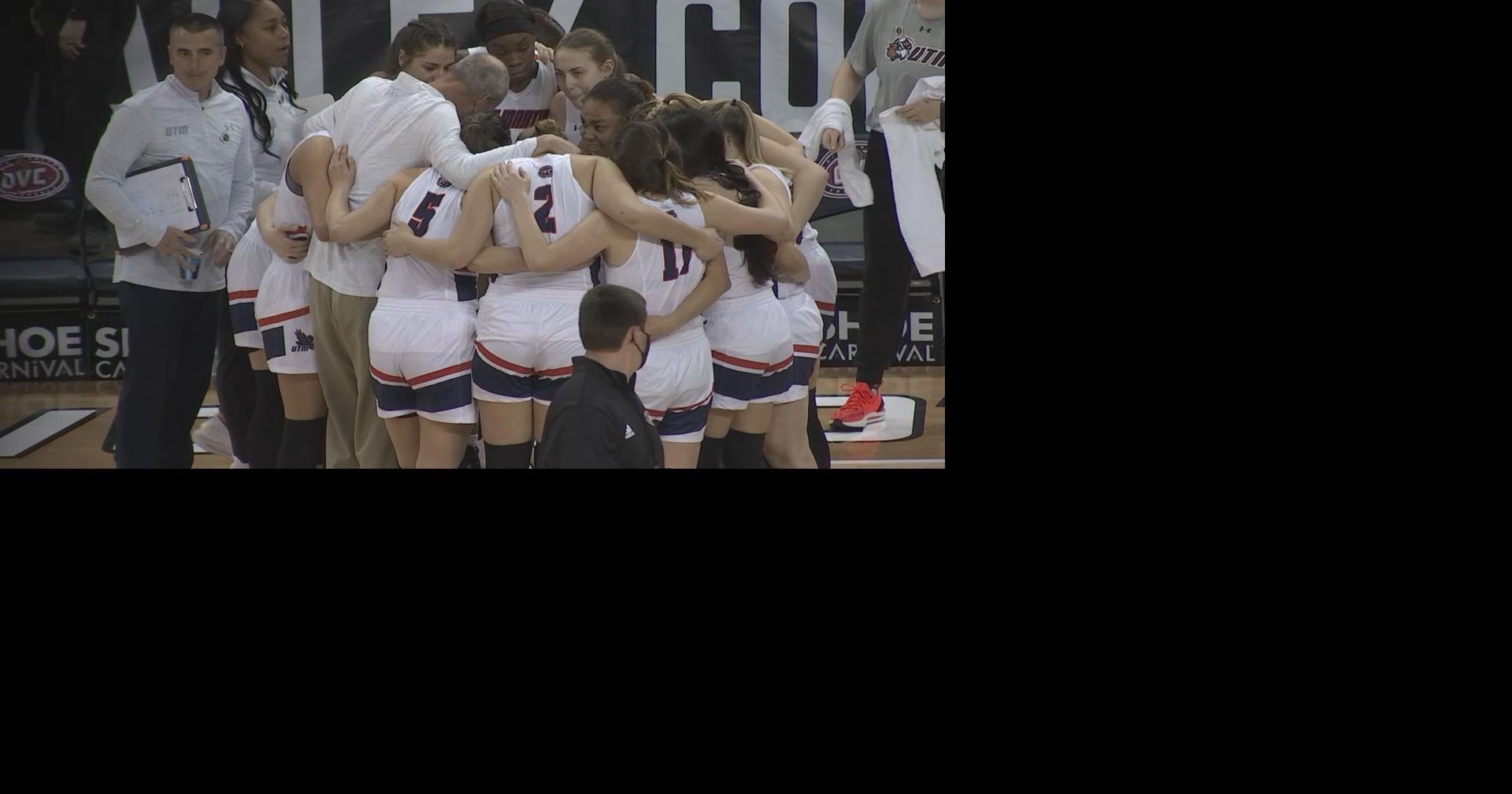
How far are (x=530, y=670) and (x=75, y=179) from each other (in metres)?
1.69

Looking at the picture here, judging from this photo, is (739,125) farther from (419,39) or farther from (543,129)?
(419,39)

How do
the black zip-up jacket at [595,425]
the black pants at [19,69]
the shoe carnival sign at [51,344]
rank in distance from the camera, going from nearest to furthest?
the black zip-up jacket at [595,425] → the black pants at [19,69] → the shoe carnival sign at [51,344]

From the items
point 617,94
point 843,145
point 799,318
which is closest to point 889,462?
point 799,318

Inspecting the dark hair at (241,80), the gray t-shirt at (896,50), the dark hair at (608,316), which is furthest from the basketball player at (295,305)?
the gray t-shirt at (896,50)

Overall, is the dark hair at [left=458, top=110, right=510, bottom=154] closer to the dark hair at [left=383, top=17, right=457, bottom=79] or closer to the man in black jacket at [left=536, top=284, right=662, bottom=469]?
the dark hair at [left=383, top=17, right=457, bottom=79]

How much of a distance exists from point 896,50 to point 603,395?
3.75ft

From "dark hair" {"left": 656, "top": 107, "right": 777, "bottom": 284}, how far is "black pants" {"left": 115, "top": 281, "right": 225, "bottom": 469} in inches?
50.0

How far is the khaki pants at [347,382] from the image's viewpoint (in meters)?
3.55

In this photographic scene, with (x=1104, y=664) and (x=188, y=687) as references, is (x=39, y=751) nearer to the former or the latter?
(x=188, y=687)

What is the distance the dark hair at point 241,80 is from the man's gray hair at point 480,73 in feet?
1.40

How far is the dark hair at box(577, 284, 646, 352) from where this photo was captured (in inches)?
134

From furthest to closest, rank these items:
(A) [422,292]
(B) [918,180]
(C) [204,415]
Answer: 1. (C) [204,415]
2. (B) [918,180]
3. (A) [422,292]

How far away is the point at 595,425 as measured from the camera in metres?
3.40

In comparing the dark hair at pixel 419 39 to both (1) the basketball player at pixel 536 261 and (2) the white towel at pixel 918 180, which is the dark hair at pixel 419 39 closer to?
(1) the basketball player at pixel 536 261
